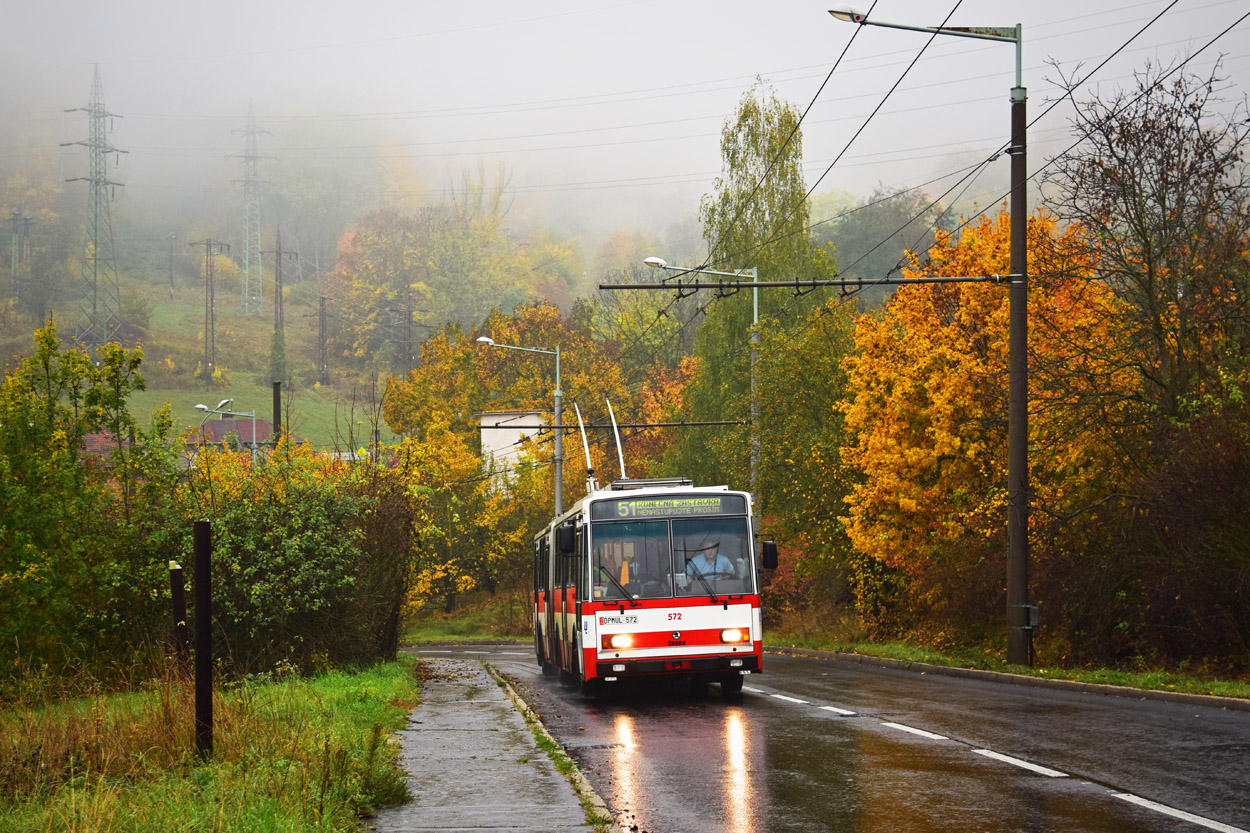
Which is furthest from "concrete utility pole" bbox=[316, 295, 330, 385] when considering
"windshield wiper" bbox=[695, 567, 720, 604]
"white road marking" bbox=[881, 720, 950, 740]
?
"white road marking" bbox=[881, 720, 950, 740]

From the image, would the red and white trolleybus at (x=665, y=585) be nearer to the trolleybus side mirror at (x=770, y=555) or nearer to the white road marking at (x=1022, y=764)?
the trolleybus side mirror at (x=770, y=555)

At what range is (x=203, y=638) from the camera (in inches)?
349

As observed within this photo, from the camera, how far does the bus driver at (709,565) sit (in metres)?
18.7

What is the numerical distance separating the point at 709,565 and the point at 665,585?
2.27 feet

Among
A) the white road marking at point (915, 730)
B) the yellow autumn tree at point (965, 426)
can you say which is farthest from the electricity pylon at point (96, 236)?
the white road marking at point (915, 730)

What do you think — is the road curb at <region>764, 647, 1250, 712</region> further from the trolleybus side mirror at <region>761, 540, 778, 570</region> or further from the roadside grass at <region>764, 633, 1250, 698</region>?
the trolleybus side mirror at <region>761, 540, 778, 570</region>

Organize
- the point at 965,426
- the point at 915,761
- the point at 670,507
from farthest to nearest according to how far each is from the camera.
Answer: the point at 965,426 → the point at 670,507 → the point at 915,761

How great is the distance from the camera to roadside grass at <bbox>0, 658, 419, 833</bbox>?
24.9ft

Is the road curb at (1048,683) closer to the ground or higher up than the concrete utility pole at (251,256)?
closer to the ground

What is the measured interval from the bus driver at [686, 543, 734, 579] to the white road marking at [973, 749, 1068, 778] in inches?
283

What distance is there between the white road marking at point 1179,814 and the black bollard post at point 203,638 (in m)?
6.23

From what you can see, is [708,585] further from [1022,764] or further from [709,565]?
[1022,764]

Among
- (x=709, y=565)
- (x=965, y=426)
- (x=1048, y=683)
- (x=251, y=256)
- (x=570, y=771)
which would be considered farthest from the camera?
(x=251, y=256)

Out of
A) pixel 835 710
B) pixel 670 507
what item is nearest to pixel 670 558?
pixel 670 507
